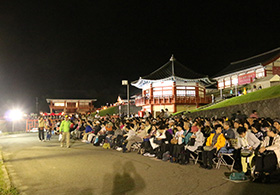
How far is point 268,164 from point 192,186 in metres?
2.16

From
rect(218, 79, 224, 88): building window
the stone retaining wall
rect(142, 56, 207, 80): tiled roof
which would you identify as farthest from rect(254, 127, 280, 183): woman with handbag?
rect(218, 79, 224, 88): building window

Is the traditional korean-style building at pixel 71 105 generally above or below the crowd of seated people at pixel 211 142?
above

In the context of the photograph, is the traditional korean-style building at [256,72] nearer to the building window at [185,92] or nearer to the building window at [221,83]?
the building window at [221,83]

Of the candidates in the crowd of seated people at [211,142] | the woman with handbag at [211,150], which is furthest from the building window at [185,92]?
the woman with handbag at [211,150]

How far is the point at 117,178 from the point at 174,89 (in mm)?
25468

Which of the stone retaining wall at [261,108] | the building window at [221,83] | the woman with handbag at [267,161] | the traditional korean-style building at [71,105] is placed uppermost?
the building window at [221,83]

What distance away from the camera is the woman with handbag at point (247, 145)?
6.83 meters

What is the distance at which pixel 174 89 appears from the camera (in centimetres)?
3145

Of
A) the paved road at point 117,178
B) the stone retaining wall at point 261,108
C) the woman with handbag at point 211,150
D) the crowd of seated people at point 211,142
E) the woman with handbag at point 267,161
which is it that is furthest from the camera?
the stone retaining wall at point 261,108

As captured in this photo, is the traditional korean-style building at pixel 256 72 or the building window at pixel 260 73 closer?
the traditional korean-style building at pixel 256 72

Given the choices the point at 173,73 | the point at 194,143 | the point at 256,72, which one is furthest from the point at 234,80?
the point at 194,143

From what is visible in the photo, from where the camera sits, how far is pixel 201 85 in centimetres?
3406

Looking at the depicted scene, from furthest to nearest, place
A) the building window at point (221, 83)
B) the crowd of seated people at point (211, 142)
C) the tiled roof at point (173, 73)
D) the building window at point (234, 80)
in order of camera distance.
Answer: the building window at point (221, 83) → the building window at point (234, 80) → the tiled roof at point (173, 73) → the crowd of seated people at point (211, 142)

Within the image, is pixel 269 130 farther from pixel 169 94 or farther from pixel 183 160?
pixel 169 94
